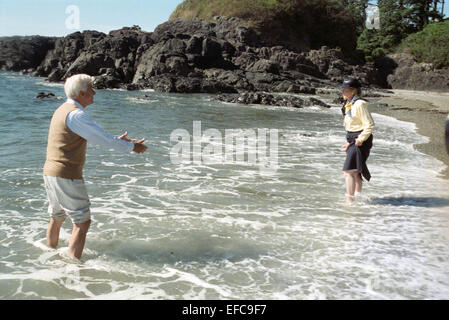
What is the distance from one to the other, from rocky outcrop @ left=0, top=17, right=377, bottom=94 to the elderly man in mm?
31849

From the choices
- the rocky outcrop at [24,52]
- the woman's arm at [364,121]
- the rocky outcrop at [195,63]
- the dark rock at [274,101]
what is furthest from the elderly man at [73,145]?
the rocky outcrop at [24,52]

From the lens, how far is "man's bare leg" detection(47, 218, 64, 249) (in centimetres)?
433

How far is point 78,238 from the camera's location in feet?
13.5

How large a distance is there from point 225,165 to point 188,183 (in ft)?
5.75

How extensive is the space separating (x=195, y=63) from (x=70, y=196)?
40.9 metres

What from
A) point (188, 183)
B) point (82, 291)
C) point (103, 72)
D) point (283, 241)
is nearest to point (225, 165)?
point (188, 183)

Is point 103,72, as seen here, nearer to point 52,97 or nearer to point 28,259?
point 52,97

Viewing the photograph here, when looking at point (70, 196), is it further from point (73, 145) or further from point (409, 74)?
point (409, 74)

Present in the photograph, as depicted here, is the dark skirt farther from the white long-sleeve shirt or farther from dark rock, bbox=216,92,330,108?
dark rock, bbox=216,92,330,108

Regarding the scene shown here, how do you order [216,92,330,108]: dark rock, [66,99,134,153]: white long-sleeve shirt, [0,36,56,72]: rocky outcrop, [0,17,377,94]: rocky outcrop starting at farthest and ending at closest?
[0,36,56,72]: rocky outcrop < [0,17,377,94]: rocky outcrop < [216,92,330,108]: dark rock < [66,99,134,153]: white long-sleeve shirt

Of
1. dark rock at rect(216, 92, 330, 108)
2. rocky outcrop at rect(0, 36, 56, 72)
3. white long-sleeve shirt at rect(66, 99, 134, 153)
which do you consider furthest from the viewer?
rocky outcrop at rect(0, 36, 56, 72)

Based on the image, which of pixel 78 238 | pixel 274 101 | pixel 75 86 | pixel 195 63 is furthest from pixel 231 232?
pixel 195 63

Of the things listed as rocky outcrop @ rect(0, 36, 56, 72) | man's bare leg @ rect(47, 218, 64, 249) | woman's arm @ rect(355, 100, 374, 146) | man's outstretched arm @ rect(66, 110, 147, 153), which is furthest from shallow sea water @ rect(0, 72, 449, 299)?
rocky outcrop @ rect(0, 36, 56, 72)
